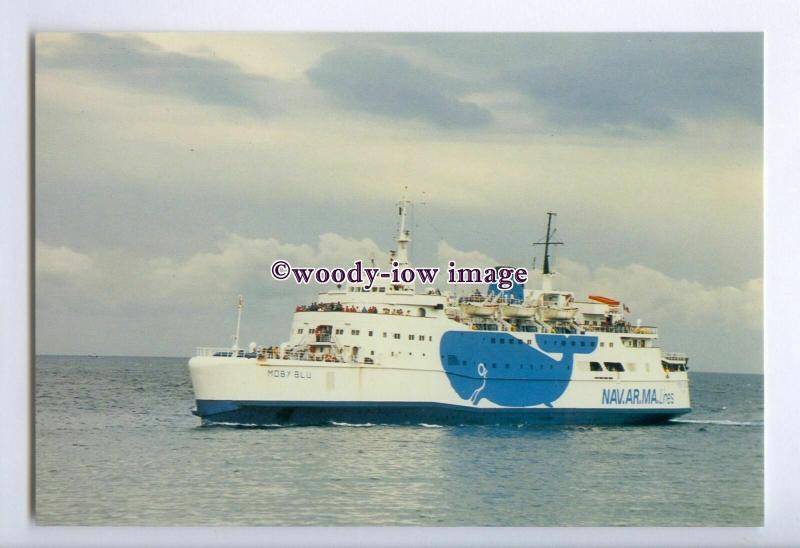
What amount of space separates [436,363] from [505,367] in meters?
0.83

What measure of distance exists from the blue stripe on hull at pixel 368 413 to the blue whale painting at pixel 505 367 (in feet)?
0.49

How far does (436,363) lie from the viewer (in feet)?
40.4

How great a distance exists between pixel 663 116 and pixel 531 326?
4.33 metres

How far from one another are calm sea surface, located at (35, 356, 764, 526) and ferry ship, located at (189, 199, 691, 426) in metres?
0.47

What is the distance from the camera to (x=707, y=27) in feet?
27.9

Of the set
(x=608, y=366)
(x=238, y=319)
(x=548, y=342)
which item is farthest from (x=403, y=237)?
(x=608, y=366)

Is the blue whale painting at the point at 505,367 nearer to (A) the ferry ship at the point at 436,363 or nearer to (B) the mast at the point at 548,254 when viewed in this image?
(A) the ferry ship at the point at 436,363

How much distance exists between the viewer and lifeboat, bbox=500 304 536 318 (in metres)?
12.9

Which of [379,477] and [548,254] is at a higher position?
[548,254]

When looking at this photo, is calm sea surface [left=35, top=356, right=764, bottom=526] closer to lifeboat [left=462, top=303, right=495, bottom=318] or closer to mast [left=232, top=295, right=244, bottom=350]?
mast [left=232, top=295, right=244, bottom=350]

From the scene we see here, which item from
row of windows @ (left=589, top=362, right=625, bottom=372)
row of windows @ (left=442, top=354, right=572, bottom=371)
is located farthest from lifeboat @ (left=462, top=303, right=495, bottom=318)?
row of windows @ (left=589, top=362, right=625, bottom=372)

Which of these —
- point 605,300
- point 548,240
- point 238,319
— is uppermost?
point 548,240

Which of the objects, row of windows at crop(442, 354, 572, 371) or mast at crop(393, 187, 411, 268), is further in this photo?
row of windows at crop(442, 354, 572, 371)

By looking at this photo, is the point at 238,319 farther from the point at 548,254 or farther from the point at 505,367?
the point at 505,367
